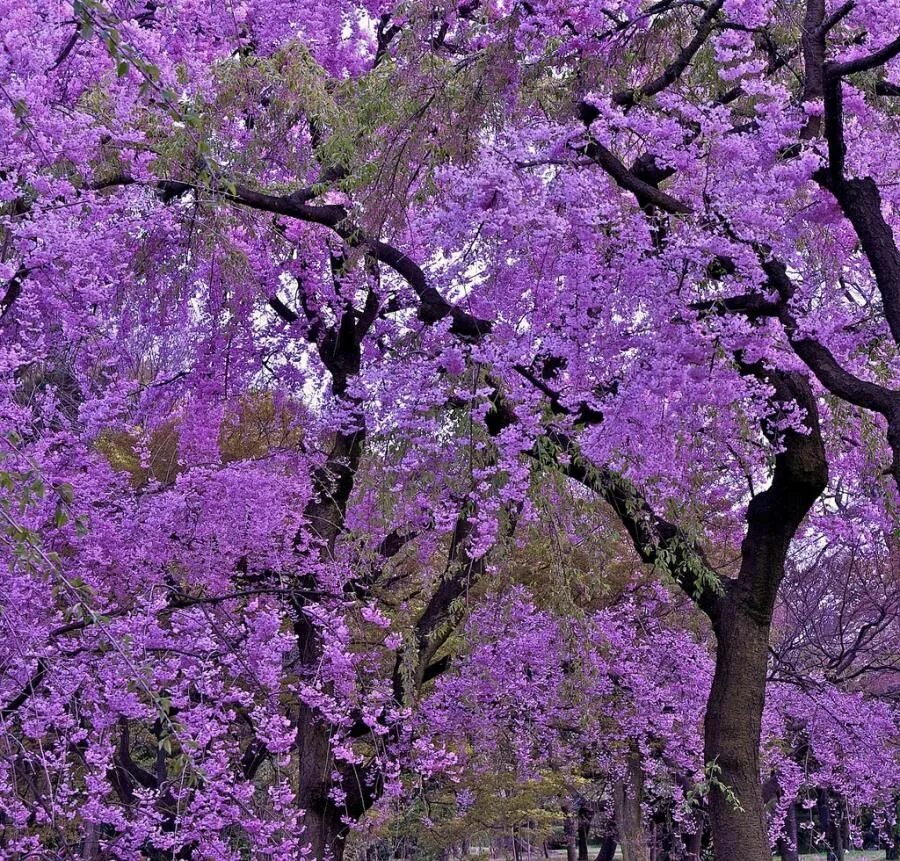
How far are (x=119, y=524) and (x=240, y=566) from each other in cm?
163

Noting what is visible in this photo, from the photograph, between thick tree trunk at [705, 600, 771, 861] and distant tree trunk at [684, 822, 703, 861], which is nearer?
thick tree trunk at [705, 600, 771, 861]

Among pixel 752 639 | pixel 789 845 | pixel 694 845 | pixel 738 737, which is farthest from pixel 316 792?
pixel 789 845

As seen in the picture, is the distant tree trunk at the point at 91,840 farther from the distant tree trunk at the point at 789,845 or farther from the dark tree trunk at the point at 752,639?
the distant tree trunk at the point at 789,845

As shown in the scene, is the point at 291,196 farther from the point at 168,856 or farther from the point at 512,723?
the point at 512,723

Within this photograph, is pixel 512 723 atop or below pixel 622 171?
below

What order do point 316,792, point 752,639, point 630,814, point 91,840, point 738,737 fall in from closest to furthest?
point 738,737
point 752,639
point 316,792
point 91,840
point 630,814

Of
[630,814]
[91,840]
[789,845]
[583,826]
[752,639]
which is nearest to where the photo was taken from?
[752,639]

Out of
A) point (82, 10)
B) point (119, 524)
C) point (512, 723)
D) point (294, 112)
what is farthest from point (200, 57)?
point (512, 723)

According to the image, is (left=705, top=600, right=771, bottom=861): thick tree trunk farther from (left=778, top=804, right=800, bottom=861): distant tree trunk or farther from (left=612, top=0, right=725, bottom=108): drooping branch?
(left=778, top=804, right=800, bottom=861): distant tree trunk

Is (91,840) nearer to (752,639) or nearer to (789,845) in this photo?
(752,639)

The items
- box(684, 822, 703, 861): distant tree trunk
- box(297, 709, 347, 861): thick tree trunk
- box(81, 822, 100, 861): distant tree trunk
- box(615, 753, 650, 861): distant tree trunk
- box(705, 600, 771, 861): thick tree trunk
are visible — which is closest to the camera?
box(705, 600, 771, 861): thick tree trunk

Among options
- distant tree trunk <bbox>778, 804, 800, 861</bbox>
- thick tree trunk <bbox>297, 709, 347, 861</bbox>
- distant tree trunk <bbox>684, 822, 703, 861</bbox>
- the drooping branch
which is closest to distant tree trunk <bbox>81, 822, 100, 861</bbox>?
thick tree trunk <bbox>297, 709, 347, 861</bbox>

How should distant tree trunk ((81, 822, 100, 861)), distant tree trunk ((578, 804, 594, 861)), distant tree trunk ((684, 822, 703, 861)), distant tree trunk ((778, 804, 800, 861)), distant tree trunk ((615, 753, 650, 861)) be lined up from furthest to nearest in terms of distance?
distant tree trunk ((578, 804, 594, 861)) → distant tree trunk ((778, 804, 800, 861)) → distant tree trunk ((684, 822, 703, 861)) → distant tree trunk ((615, 753, 650, 861)) → distant tree trunk ((81, 822, 100, 861))

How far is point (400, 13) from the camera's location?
682cm
